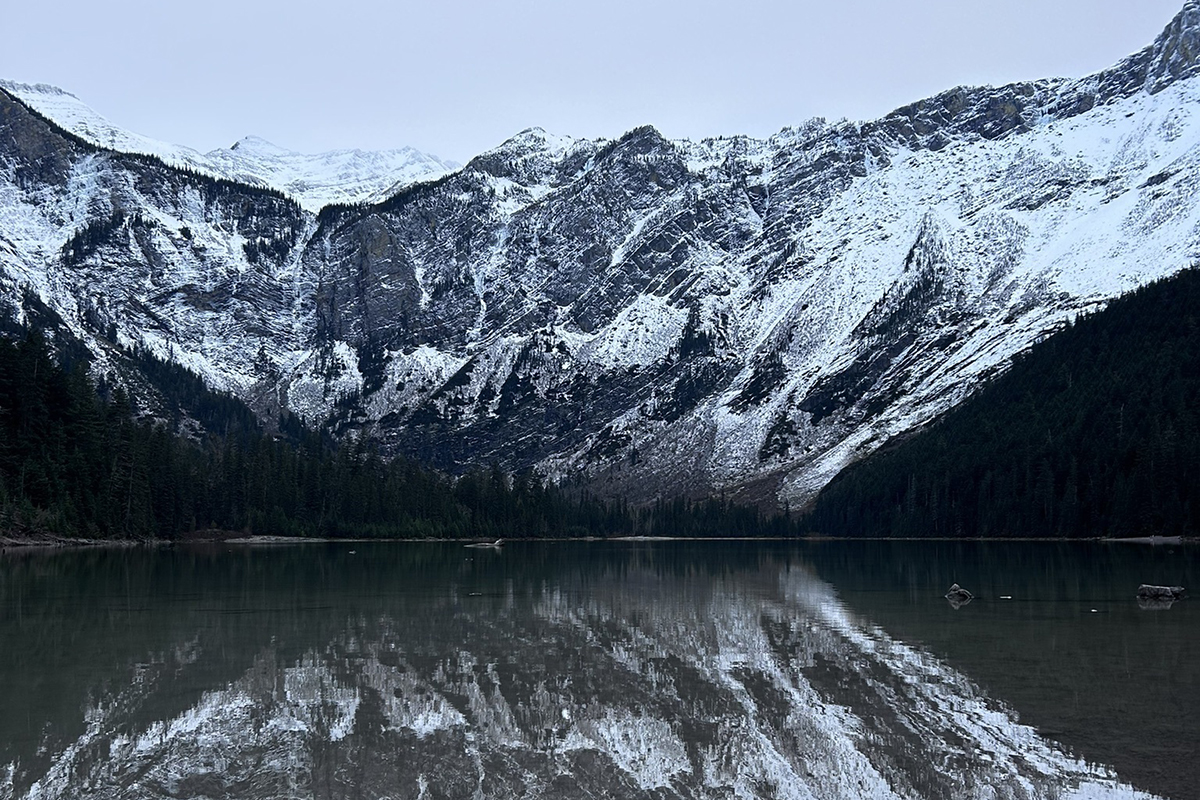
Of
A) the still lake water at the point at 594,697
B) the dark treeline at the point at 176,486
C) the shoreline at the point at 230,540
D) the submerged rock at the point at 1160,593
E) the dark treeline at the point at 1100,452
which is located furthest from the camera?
the dark treeline at the point at 1100,452

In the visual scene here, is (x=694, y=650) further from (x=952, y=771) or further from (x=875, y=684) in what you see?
(x=952, y=771)

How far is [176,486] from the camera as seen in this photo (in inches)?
4958

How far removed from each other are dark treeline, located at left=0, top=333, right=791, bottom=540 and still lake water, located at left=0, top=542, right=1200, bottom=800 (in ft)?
193

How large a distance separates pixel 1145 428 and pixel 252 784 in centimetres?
14151

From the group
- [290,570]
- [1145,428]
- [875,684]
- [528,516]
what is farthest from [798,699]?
[528,516]

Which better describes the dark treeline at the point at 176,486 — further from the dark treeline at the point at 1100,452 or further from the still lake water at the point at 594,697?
the dark treeline at the point at 1100,452

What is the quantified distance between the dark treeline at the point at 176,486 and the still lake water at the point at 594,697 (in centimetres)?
5882

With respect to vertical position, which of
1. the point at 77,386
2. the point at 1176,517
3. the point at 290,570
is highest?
the point at 77,386

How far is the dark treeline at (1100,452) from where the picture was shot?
122688 mm

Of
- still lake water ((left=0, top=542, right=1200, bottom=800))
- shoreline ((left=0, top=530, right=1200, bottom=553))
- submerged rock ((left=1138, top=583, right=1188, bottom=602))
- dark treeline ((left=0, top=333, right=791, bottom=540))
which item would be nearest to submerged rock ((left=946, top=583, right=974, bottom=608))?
still lake water ((left=0, top=542, right=1200, bottom=800))

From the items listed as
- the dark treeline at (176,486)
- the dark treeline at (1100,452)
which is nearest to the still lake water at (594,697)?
the dark treeline at (176,486)

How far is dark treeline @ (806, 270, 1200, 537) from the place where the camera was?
403ft

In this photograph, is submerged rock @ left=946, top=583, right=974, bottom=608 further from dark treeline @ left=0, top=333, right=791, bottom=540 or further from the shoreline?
dark treeline @ left=0, top=333, right=791, bottom=540

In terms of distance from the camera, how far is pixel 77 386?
4562 inches
